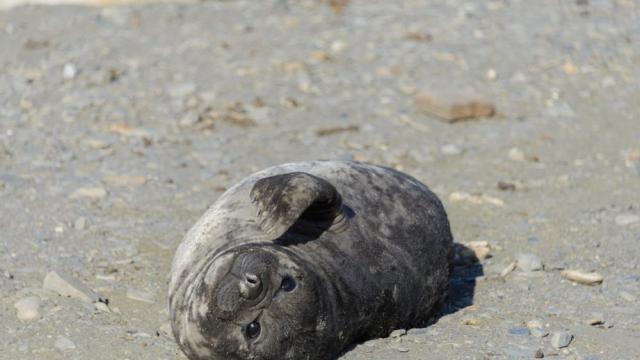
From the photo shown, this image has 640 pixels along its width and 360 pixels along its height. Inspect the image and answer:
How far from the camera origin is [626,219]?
749cm

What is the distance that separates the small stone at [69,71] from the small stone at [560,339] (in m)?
6.04

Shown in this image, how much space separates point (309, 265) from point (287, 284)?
0.69ft

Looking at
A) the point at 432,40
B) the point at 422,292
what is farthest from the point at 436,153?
the point at 422,292

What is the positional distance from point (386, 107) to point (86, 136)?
262cm

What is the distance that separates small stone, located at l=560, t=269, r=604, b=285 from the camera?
651 centimetres

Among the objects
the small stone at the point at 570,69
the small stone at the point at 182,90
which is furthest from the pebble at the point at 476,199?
the small stone at the point at 570,69

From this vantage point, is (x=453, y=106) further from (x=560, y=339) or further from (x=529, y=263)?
(x=560, y=339)

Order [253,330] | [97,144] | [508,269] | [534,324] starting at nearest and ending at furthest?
[253,330]
[534,324]
[508,269]
[97,144]

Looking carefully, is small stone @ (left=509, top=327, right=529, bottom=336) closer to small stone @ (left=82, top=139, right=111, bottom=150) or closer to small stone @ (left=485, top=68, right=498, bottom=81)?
small stone @ (left=82, top=139, right=111, bottom=150)

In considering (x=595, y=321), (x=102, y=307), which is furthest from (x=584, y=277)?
(x=102, y=307)

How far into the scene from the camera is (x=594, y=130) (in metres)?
9.68

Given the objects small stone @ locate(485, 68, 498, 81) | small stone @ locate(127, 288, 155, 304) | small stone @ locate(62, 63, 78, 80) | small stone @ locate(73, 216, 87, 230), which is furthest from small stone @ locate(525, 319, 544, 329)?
small stone @ locate(62, 63, 78, 80)

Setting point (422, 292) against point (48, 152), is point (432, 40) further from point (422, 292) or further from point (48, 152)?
point (422, 292)

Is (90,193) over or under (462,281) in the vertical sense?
under
